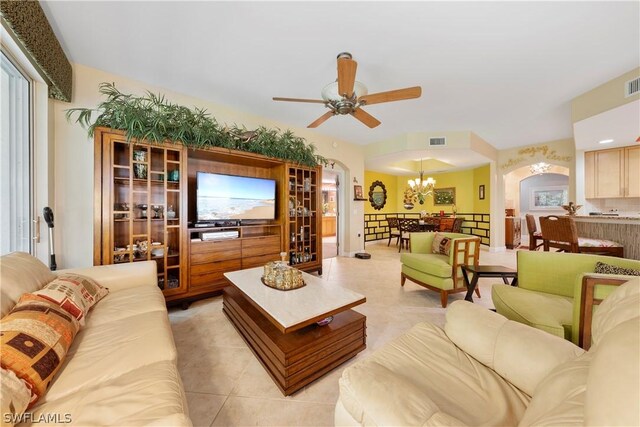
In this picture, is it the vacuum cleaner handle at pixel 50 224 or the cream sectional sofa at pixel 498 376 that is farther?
the vacuum cleaner handle at pixel 50 224

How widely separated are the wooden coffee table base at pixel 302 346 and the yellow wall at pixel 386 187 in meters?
5.82

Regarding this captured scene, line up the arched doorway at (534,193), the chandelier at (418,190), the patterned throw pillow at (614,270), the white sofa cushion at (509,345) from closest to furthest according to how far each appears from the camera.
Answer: the white sofa cushion at (509,345) < the patterned throw pillow at (614,270) < the chandelier at (418,190) < the arched doorway at (534,193)

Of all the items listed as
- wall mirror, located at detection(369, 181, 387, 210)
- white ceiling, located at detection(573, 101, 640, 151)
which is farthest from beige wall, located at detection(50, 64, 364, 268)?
wall mirror, located at detection(369, 181, 387, 210)

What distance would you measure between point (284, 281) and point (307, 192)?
2.27m

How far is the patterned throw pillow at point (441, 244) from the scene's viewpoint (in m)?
2.98

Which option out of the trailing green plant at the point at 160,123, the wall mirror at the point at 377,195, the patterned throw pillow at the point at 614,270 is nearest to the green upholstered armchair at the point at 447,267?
the patterned throw pillow at the point at 614,270

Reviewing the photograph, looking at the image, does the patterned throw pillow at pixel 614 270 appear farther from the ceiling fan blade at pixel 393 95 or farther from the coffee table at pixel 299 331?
the ceiling fan blade at pixel 393 95

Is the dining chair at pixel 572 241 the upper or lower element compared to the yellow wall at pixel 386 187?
lower

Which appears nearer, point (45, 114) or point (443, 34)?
point (443, 34)

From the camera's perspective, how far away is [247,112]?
372 cm

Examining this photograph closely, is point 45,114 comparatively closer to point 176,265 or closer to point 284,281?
point 176,265

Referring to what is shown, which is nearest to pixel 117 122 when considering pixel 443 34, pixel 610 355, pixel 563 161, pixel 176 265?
pixel 176 265

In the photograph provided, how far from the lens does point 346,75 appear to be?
2.01 metres

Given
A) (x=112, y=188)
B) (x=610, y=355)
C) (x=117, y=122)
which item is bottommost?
(x=610, y=355)
